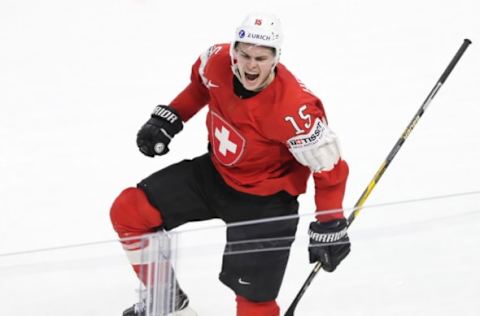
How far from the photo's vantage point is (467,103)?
3.54m

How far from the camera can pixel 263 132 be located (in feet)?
7.22

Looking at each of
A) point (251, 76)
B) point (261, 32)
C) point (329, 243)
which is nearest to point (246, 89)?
point (251, 76)

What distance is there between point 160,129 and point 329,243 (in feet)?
2.13

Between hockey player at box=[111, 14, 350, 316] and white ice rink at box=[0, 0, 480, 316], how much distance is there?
0.08 metres

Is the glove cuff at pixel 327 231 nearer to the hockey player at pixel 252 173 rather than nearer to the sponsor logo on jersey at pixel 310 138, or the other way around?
the hockey player at pixel 252 173

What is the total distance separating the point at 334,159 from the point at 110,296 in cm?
69

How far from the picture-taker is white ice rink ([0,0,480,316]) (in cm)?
220

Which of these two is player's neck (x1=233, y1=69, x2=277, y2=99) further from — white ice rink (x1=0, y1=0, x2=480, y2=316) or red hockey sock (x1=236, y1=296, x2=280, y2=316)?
red hockey sock (x1=236, y1=296, x2=280, y2=316)

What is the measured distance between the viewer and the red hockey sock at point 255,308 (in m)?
2.28

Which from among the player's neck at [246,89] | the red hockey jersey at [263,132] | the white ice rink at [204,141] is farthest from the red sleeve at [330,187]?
the player's neck at [246,89]

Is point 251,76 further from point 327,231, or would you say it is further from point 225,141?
point 327,231

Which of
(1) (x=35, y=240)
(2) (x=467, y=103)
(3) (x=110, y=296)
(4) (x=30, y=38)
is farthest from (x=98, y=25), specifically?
(3) (x=110, y=296)

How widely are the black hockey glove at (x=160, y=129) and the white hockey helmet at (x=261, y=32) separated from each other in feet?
1.54

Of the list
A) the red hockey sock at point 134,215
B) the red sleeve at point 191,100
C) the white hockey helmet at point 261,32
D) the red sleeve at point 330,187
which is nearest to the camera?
the white hockey helmet at point 261,32
